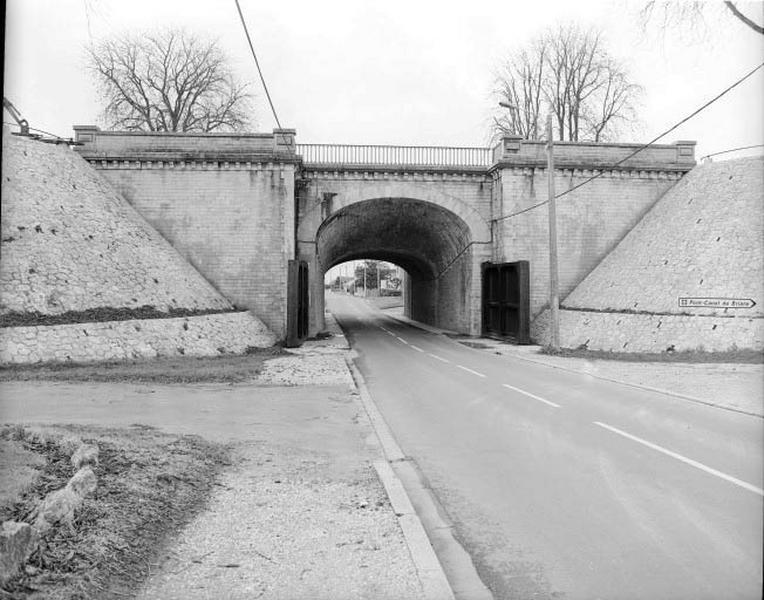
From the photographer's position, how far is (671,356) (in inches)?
695

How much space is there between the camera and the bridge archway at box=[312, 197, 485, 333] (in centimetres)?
2888

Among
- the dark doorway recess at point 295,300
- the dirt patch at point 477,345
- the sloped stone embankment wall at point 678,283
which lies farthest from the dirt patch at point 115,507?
the dirt patch at point 477,345

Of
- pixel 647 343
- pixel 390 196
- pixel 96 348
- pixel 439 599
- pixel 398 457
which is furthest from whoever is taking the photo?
pixel 390 196

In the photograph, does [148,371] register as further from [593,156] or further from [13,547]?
[593,156]

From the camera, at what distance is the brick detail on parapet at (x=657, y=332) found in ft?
56.4

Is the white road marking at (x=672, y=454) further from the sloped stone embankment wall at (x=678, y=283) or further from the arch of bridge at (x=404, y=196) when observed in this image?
the arch of bridge at (x=404, y=196)

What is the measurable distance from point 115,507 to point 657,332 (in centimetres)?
1897

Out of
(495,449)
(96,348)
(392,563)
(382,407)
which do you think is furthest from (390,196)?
(392,563)

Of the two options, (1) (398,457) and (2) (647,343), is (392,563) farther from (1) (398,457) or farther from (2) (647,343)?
(2) (647,343)

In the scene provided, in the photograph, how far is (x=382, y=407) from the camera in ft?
34.4

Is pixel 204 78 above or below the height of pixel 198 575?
→ above

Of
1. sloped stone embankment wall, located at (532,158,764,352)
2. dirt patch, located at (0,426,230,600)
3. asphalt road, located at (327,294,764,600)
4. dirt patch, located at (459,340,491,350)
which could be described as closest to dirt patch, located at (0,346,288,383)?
asphalt road, located at (327,294,764,600)

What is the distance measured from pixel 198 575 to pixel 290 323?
1988 centimetres

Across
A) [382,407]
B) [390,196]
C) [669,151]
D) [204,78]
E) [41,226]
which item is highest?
[204,78]
